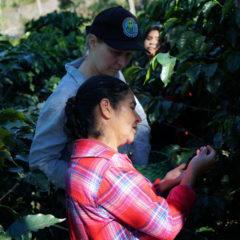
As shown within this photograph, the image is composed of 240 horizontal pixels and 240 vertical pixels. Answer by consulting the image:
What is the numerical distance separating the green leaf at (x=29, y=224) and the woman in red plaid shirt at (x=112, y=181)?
4.2 inches

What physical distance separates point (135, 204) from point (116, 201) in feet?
0.20

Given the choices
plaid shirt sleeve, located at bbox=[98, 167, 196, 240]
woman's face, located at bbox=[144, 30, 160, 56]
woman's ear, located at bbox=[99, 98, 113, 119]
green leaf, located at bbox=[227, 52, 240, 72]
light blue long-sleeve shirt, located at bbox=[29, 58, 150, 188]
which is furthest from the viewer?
woman's face, located at bbox=[144, 30, 160, 56]

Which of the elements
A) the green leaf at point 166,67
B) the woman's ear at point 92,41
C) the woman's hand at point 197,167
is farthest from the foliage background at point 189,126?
the woman's ear at point 92,41

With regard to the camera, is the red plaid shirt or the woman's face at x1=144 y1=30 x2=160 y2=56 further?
the woman's face at x1=144 y1=30 x2=160 y2=56

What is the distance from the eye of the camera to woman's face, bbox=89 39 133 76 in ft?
6.01

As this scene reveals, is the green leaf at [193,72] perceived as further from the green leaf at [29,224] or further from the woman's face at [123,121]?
the green leaf at [29,224]

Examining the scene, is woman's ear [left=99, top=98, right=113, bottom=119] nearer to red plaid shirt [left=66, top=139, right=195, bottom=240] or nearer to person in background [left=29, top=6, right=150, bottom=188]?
red plaid shirt [left=66, top=139, right=195, bottom=240]

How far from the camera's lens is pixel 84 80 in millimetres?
1831

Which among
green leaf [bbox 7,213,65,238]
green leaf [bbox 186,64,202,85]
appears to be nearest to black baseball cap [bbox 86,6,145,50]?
green leaf [bbox 186,64,202,85]

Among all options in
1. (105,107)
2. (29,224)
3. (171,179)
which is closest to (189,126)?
(171,179)

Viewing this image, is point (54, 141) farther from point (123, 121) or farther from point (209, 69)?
point (209, 69)

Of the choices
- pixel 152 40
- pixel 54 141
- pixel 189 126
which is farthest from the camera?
pixel 152 40

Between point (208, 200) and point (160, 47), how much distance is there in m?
1.60

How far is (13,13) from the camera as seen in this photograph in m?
31.3
